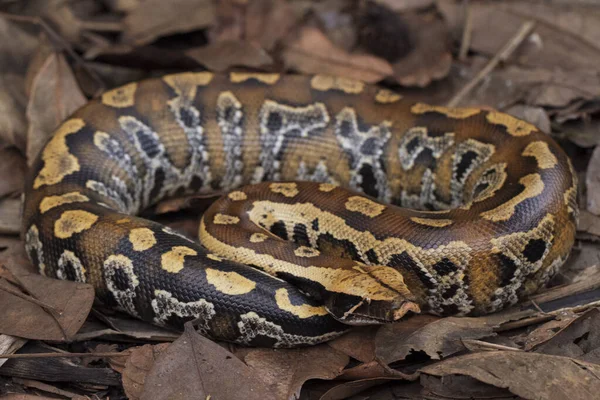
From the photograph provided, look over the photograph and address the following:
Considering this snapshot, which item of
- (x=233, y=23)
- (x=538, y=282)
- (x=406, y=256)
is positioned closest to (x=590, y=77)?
(x=538, y=282)

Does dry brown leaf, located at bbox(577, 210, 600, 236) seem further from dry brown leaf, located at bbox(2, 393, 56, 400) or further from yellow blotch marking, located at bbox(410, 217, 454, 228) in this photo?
dry brown leaf, located at bbox(2, 393, 56, 400)

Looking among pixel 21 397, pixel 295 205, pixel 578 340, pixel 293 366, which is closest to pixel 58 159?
pixel 295 205

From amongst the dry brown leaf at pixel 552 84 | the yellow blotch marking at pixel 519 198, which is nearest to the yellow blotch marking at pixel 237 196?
the yellow blotch marking at pixel 519 198

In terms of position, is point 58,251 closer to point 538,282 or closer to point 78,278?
point 78,278

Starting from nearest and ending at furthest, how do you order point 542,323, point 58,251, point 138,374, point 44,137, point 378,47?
1. point 138,374
2. point 542,323
3. point 58,251
4. point 44,137
5. point 378,47

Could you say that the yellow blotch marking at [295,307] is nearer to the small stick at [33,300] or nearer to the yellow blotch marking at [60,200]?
the small stick at [33,300]
